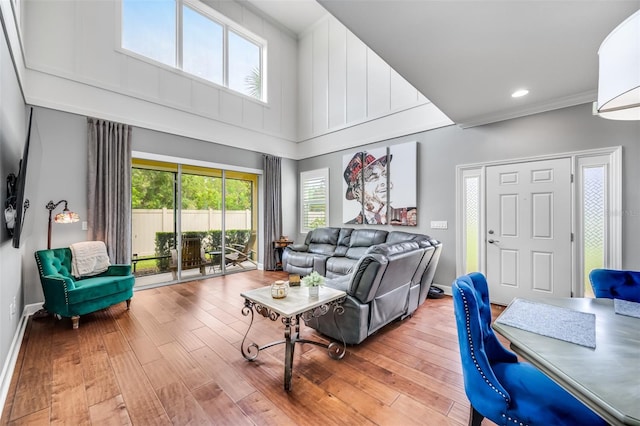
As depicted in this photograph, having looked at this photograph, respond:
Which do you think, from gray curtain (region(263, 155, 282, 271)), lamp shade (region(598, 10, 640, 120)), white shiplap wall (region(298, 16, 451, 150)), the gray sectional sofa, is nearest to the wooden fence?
gray curtain (region(263, 155, 282, 271))

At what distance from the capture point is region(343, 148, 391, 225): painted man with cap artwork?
5.18 meters

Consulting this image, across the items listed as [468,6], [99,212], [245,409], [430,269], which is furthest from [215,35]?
[245,409]

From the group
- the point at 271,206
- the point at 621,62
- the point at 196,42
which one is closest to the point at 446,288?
the point at 621,62

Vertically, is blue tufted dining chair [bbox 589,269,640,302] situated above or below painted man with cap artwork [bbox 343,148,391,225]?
below

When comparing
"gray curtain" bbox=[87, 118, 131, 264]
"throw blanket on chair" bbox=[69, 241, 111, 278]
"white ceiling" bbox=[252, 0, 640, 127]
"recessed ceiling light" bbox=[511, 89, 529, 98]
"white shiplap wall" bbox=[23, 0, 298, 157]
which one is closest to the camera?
"white ceiling" bbox=[252, 0, 640, 127]

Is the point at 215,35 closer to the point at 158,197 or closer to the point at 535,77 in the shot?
the point at 158,197

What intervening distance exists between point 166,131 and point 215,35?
2541 millimetres

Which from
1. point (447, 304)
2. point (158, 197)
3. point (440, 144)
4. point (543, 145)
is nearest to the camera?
point (543, 145)

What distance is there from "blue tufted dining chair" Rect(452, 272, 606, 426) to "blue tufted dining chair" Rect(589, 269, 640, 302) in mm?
1123

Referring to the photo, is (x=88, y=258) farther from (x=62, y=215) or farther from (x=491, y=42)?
(x=491, y=42)

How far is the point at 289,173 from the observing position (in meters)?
6.83

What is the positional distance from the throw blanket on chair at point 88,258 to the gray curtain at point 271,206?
9.79 ft

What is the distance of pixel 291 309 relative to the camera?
2076mm

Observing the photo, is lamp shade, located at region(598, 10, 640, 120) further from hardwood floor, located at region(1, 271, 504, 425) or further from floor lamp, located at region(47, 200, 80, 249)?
floor lamp, located at region(47, 200, 80, 249)
